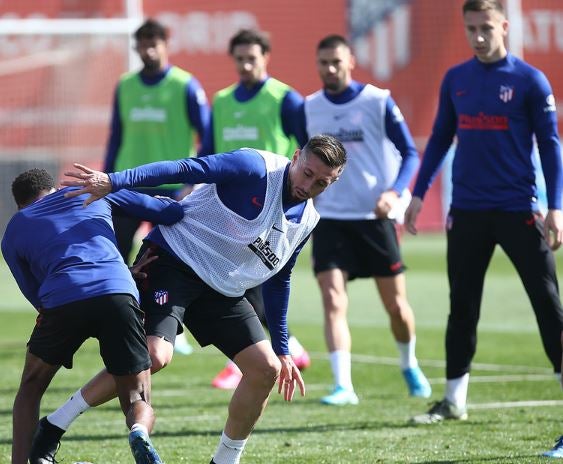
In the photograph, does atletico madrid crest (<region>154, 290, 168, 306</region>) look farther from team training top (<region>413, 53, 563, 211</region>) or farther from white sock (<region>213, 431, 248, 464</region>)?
team training top (<region>413, 53, 563, 211</region>)

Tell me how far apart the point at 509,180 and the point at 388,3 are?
2239 centimetres

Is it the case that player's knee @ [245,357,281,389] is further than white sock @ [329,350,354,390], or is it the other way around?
white sock @ [329,350,354,390]

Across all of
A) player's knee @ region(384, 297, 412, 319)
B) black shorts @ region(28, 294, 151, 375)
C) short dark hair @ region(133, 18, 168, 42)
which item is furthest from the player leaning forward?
short dark hair @ region(133, 18, 168, 42)

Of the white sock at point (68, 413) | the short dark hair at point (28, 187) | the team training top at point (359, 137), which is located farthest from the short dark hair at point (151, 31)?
the white sock at point (68, 413)

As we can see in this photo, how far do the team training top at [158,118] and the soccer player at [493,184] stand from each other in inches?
143

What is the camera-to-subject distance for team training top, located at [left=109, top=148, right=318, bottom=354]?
5988 mm

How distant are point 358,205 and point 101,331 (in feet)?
13.2

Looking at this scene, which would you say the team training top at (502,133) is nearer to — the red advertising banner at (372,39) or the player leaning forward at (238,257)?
the player leaning forward at (238,257)

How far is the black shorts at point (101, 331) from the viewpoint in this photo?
5.54 m

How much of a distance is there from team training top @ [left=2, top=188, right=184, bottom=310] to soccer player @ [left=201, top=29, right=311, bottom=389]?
13.2 feet

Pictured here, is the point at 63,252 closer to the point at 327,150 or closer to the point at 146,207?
the point at 146,207

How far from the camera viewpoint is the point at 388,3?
29.3 metres

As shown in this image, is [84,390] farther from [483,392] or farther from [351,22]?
[351,22]

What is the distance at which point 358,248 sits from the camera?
935cm
